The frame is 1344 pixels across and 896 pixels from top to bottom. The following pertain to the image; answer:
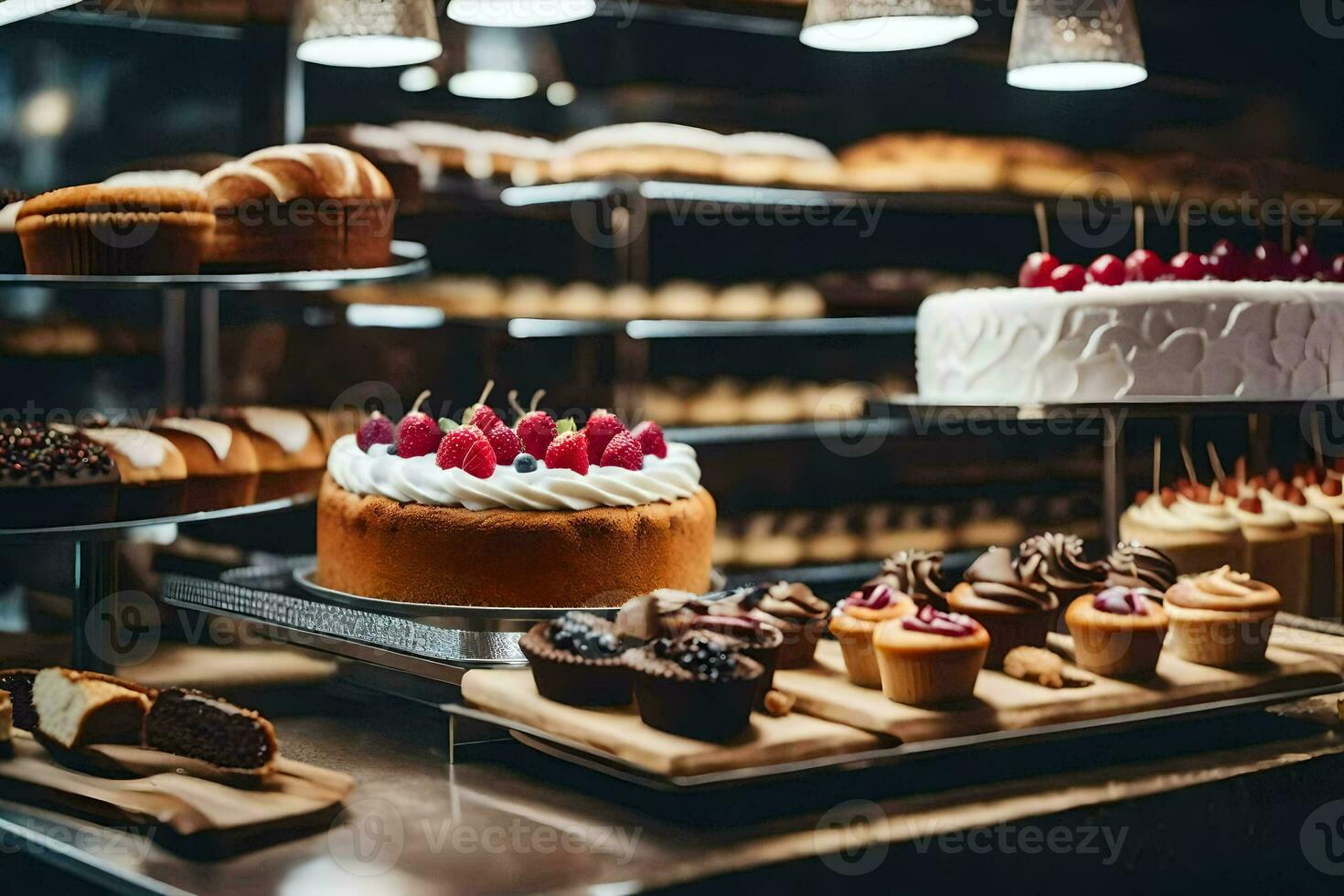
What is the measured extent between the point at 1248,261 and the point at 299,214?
2.11 metres

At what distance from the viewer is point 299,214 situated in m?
2.95

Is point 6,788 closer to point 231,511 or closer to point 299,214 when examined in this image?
point 231,511

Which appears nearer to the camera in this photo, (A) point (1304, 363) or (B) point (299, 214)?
(B) point (299, 214)

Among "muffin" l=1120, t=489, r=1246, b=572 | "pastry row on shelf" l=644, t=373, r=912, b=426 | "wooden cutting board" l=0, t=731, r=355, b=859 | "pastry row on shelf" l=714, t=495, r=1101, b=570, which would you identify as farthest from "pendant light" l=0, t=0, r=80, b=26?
"pastry row on shelf" l=714, t=495, r=1101, b=570

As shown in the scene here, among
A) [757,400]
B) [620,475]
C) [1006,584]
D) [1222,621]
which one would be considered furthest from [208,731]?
[757,400]

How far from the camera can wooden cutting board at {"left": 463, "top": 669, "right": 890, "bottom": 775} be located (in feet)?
6.31

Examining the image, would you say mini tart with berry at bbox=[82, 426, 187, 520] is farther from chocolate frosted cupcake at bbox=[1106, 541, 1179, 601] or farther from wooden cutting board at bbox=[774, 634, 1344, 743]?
chocolate frosted cupcake at bbox=[1106, 541, 1179, 601]

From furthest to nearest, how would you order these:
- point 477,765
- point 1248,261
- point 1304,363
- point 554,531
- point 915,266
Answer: point 915,266 < point 1248,261 < point 1304,363 < point 554,531 < point 477,765

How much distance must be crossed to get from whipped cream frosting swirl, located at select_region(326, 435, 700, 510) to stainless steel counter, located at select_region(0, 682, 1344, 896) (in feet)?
1.42

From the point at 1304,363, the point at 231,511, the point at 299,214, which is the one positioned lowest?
the point at 231,511

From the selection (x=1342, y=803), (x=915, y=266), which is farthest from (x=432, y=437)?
(x=915, y=266)

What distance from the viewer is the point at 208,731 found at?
2084 millimetres

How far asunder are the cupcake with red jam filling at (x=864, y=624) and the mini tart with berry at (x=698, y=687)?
0.99 feet

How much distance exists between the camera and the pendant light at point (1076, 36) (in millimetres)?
3227
